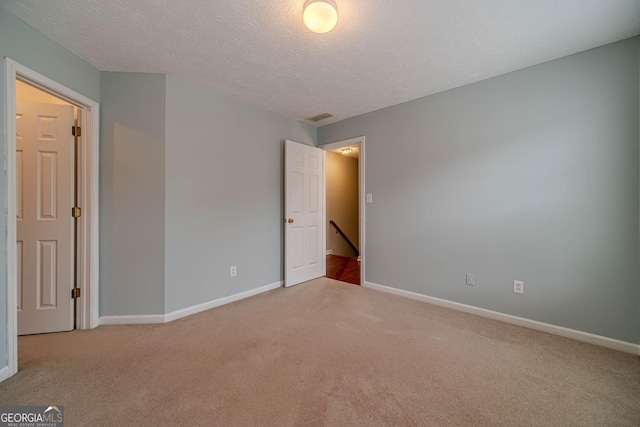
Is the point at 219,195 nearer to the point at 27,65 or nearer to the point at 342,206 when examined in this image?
the point at 27,65

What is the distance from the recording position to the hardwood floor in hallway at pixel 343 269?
3988 millimetres

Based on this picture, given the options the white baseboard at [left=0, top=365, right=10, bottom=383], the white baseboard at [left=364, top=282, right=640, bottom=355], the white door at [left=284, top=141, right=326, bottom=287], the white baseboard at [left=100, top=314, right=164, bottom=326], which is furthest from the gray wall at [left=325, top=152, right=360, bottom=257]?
the white baseboard at [left=0, top=365, right=10, bottom=383]

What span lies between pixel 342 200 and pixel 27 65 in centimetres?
512

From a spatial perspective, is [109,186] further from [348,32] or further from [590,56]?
[590,56]

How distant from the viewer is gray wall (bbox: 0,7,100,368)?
1591 mm

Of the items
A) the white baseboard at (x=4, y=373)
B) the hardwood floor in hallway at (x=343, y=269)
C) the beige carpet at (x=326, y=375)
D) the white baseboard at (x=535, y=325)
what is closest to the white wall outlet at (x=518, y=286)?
the white baseboard at (x=535, y=325)

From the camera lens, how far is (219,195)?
2.87m

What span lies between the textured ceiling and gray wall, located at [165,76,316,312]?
0.42m

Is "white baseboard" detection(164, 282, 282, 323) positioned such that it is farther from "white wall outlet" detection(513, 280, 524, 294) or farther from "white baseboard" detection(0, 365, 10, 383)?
"white wall outlet" detection(513, 280, 524, 294)

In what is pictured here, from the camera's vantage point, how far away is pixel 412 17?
1.70 m

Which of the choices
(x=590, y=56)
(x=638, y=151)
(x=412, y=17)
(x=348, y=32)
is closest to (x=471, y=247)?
(x=638, y=151)

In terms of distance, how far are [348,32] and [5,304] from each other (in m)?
3.01

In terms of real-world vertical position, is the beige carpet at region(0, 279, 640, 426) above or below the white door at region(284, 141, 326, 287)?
below

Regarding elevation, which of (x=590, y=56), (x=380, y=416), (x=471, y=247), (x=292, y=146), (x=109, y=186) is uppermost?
(x=590, y=56)
